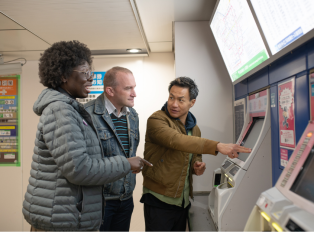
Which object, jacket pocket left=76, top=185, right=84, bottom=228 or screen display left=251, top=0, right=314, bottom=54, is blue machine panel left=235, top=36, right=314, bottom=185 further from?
jacket pocket left=76, top=185, right=84, bottom=228

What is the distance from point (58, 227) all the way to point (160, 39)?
2.56 meters

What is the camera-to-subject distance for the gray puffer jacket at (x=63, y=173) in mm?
1071

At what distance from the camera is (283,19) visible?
1188 millimetres

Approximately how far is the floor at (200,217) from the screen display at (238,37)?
1.14 metres

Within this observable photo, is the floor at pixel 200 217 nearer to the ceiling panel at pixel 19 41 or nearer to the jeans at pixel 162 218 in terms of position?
the jeans at pixel 162 218

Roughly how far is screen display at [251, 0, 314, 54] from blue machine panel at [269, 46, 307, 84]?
0.06 meters

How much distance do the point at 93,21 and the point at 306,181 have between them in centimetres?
226

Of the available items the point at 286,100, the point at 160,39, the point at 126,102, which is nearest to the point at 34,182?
the point at 126,102

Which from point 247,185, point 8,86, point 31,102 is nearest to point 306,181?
point 247,185

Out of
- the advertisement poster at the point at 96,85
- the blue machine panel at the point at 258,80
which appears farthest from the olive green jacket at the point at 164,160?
the advertisement poster at the point at 96,85

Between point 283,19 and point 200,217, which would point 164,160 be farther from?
point 283,19

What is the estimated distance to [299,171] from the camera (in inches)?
35.4

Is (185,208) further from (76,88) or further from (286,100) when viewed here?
(76,88)

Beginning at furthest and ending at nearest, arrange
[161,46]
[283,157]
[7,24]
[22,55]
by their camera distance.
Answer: [22,55] → [161,46] → [7,24] → [283,157]
